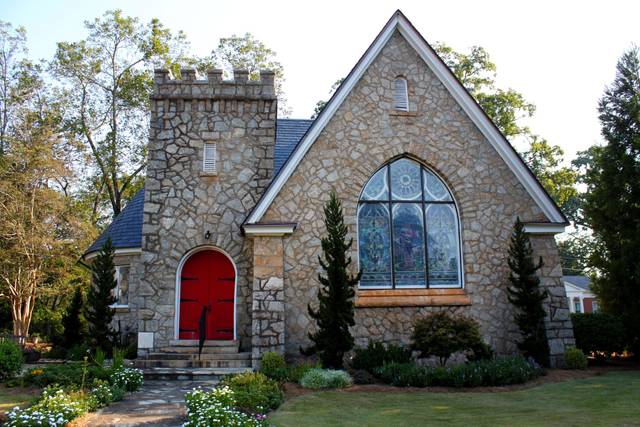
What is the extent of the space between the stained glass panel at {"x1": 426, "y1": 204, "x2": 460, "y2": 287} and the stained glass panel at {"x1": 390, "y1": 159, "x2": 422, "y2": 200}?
1.62 ft

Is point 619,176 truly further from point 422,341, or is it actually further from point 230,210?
point 230,210

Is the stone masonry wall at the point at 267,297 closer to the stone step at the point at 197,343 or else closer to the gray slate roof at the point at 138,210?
the stone step at the point at 197,343

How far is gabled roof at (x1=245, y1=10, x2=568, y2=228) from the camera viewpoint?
11899 mm

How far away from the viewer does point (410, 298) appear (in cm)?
1152

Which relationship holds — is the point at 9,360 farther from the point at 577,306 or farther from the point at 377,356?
the point at 577,306

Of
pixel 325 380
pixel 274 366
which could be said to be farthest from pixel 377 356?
A: pixel 274 366

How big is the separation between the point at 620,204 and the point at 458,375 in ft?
23.7

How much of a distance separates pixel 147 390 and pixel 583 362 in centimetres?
880

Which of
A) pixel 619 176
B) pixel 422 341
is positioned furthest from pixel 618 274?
pixel 422 341

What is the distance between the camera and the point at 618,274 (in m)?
13.2

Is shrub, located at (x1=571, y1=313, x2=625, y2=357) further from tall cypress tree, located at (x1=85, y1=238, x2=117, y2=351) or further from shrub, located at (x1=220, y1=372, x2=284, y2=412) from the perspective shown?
tall cypress tree, located at (x1=85, y1=238, x2=117, y2=351)

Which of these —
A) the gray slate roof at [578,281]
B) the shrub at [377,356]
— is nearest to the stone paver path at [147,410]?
the shrub at [377,356]

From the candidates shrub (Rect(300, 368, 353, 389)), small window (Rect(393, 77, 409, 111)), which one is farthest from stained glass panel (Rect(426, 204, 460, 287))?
shrub (Rect(300, 368, 353, 389))

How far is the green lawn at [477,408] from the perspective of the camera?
A: 657cm
